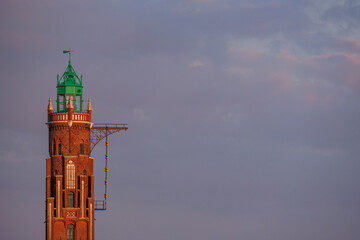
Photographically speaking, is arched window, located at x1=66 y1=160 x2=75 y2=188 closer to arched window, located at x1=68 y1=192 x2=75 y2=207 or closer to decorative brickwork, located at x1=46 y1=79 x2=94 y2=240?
decorative brickwork, located at x1=46 y1=79 x2=94 y2=240

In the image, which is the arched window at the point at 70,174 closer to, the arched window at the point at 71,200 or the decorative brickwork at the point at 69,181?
the decorative brickwork at the point at 69,181

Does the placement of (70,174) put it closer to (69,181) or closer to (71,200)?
(69,181)

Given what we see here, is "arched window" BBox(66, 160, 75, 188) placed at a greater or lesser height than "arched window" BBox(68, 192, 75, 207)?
greater

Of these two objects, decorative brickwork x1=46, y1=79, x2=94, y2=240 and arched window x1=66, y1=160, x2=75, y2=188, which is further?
arched window x1=66, y1=160, x2=75, y2=188

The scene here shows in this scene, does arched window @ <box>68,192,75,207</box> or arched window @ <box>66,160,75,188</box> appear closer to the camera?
arched window @ <box>66,160,75,188</box>

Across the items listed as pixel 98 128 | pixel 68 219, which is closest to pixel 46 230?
pixel 68 219

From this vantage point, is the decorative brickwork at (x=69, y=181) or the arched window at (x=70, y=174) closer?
the decorative brickwork at (x=69, y=181)

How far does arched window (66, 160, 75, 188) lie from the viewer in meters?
191

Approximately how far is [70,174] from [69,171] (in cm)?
49

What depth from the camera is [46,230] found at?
626 feet

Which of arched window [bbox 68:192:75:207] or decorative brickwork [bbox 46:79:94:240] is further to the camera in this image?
arched window [bbox 68:192:75:207]

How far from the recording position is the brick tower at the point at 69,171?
191m

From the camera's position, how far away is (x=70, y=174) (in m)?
192

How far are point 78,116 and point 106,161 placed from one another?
865cm
